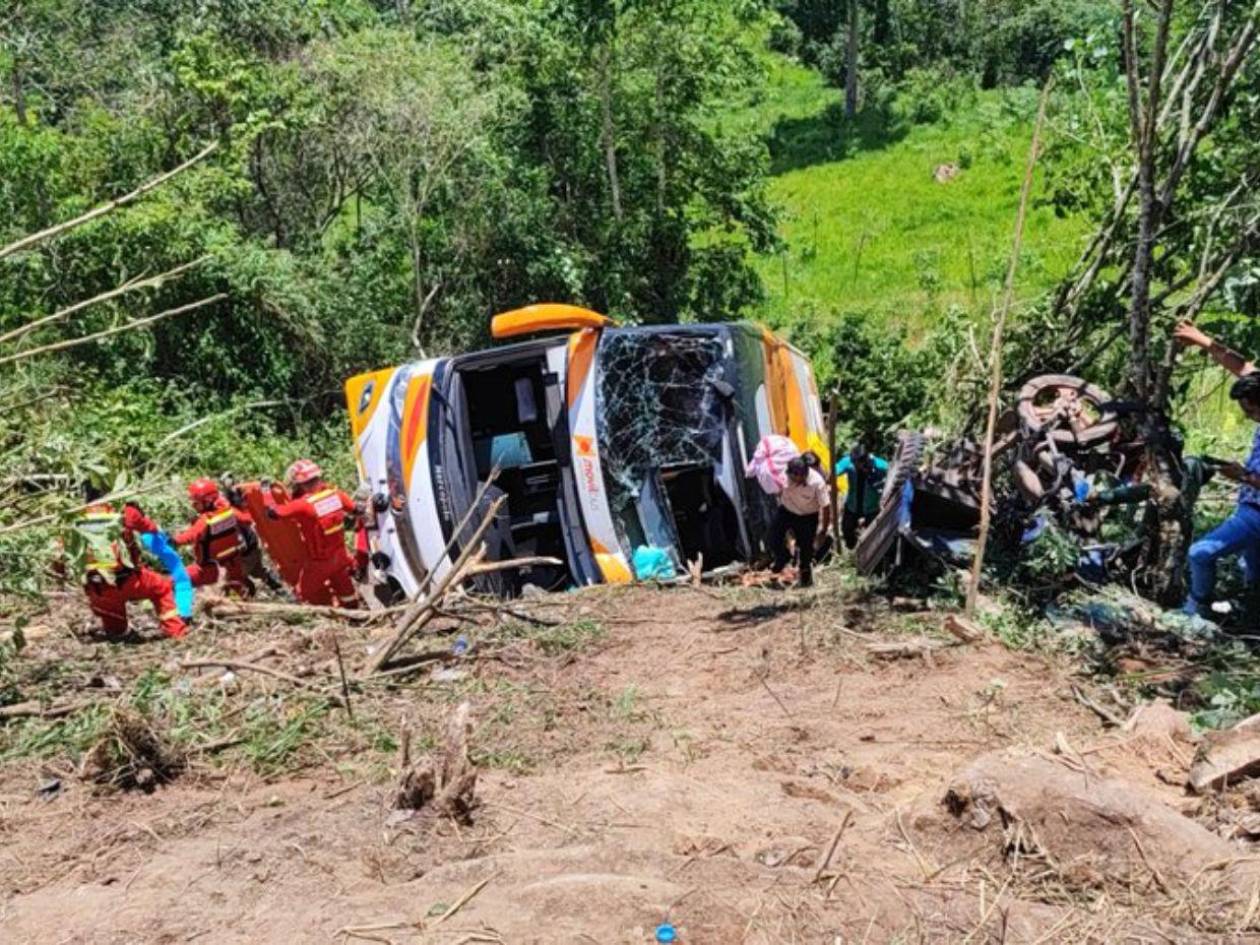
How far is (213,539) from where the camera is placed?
27.5 ft

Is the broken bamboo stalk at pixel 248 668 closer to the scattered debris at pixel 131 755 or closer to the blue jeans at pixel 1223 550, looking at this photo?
the scattered debris at pixel 131 755

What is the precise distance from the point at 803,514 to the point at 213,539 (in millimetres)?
4086

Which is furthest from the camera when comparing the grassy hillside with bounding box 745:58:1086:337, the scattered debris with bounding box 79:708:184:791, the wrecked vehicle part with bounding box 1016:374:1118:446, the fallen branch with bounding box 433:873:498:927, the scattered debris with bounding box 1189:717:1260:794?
the grassy hillside with bounding box 745:58:1086:337

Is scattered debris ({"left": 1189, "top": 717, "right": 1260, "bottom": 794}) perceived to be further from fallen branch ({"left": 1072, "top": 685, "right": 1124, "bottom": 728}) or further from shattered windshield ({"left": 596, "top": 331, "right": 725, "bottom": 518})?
shattered windshield ({"left": 596, "top": 331, "right": 725, "bottom": 518})

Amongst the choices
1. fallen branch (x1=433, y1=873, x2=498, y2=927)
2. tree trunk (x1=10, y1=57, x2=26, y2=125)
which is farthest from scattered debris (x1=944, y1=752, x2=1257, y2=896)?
tree trunk (x1=10, y1=57, x2=26, y2=125)

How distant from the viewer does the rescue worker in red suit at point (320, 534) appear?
26.6 ft

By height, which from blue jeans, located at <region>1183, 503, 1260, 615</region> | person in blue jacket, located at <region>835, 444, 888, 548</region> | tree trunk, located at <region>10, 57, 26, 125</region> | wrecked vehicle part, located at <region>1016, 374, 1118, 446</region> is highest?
tree trunk, located at <region>10, 57, 26, 125</region>

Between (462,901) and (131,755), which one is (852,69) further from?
(462,901)

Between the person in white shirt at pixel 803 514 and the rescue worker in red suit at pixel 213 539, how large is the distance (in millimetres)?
3789

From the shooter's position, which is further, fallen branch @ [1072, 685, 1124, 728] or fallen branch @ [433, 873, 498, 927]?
fallen branch @ [1072, 685, 1124, 728]

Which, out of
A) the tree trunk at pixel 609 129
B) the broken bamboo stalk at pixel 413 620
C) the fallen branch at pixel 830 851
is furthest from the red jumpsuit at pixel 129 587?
the tree trunk at pixel 609 129

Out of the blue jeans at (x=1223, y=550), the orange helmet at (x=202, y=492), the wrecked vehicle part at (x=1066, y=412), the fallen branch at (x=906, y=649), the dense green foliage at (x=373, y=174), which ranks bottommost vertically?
the fallen branch at (x=906, y=649)

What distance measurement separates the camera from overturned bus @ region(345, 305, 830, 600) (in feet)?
26.7

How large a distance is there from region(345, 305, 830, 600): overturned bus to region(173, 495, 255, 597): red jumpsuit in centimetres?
99
